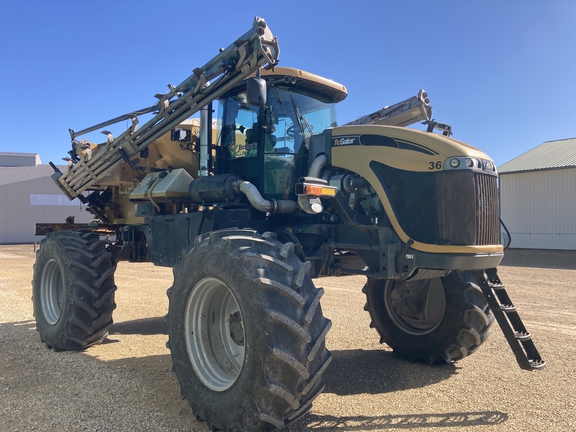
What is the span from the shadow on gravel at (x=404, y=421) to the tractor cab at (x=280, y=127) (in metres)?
2.44

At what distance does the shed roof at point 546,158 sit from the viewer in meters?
27.2

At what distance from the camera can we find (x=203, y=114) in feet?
20.2

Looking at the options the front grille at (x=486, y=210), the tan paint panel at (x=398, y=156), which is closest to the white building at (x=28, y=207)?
the tan paint panel at (x=398, y=156)

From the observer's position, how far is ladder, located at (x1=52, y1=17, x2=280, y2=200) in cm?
517

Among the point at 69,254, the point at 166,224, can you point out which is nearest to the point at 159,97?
the point at 166,224

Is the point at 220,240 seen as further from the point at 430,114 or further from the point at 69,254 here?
the point at 430,114

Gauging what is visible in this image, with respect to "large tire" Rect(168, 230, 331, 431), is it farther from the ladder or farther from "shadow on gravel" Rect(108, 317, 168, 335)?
"shadow on gravel" Rect(108, 317, 168, 335)

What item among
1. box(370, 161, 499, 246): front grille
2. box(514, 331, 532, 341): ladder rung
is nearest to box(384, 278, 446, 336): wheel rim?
box(514, 331, 532, 341): ladder rung

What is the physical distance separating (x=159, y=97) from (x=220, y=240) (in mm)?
3055

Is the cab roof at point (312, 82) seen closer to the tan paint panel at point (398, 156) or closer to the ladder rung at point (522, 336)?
the tan paint panel at point (398, 156)

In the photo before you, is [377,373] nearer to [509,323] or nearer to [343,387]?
[343,387]

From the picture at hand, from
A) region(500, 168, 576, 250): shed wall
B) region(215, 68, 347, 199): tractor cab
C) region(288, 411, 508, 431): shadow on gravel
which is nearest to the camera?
region(288, 411, 508, 431): shadow on gravel

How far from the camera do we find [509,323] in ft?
15.9

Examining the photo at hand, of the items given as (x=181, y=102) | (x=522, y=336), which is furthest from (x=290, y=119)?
(x=522, y=336)
